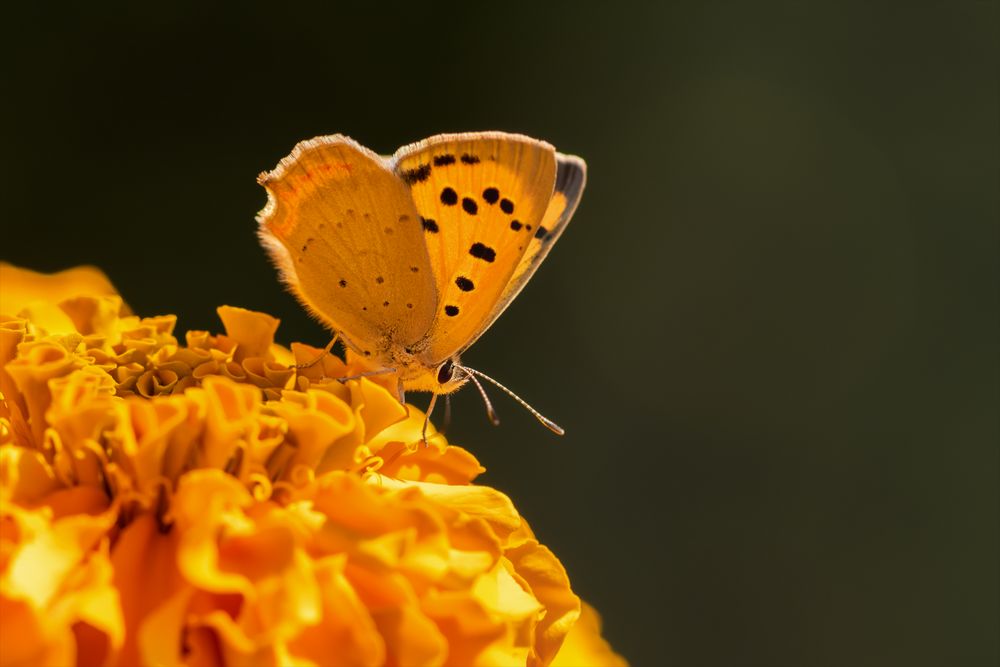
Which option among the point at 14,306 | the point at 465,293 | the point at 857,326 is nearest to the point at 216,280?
the point at 14,306

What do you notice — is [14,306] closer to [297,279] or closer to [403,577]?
[297,279]

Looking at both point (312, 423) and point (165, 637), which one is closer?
point (165, 637)

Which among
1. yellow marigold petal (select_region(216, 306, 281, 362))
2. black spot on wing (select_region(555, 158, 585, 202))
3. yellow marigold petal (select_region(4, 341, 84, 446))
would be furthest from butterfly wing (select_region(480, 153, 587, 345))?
yellow marigold petal (select_region(4, 341, 84, 446))

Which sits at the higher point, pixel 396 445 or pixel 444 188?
pixel 444 188

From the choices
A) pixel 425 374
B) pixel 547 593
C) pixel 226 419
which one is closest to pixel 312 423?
pixel 226 419

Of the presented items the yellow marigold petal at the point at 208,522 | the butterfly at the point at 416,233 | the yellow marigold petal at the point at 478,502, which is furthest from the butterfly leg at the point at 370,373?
the yellow marigold petal at the point at 208,522

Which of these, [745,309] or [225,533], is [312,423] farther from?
[745,309]

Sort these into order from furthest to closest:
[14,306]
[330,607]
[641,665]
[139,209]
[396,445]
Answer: [641,665] < [139,209] < [14,306] < [396,445] < [330,607]
